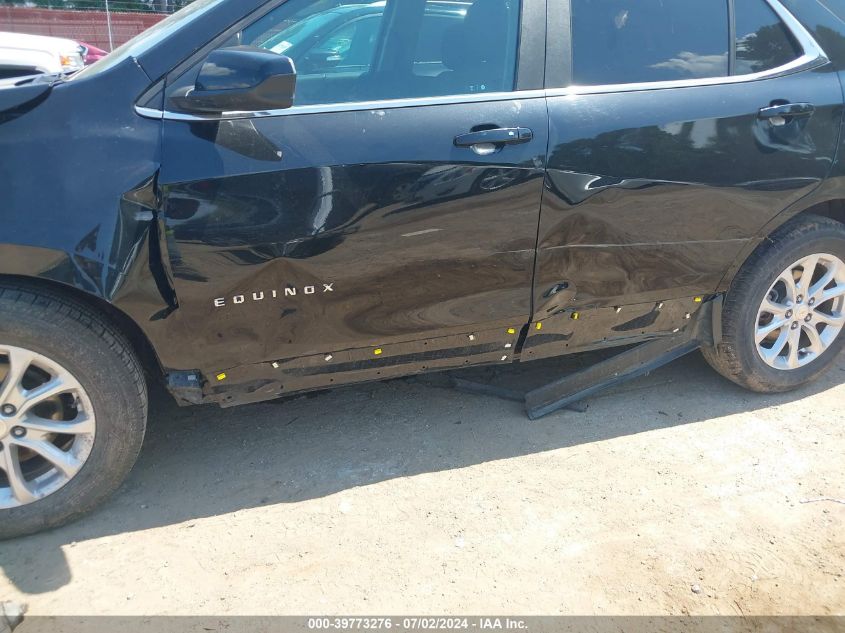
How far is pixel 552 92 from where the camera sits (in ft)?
8.80

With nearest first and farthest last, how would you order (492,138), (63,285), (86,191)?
1. (86,191)
2. (63,285)
3. (492,138)

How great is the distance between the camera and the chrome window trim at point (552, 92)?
234cm

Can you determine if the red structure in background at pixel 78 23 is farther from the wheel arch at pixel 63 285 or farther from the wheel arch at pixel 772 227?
the wheel arch at pixel 772 227

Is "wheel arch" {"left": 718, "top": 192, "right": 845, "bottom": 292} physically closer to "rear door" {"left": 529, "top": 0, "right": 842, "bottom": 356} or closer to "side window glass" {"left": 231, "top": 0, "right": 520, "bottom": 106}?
"rear door" {"left": 529, "top": 0, "right": 842, "bottom": 356}

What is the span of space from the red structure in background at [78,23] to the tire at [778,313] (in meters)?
15.0

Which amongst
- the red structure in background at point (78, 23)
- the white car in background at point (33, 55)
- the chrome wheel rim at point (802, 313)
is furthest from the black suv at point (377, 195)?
the red structure in background at point (78, 23)

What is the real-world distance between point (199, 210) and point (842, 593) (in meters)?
2.43

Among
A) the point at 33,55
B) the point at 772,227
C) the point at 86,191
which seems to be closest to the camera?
the point at 86,191

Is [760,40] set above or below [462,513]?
above

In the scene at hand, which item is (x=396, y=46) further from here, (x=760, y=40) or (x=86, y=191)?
(x=760, y=40)

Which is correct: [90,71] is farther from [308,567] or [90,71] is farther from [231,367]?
[308,567]

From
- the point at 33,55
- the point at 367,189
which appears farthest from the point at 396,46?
the point at 33,55

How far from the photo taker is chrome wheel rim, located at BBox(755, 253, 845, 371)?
130 inches

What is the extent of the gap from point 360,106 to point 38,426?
61.1 inches
